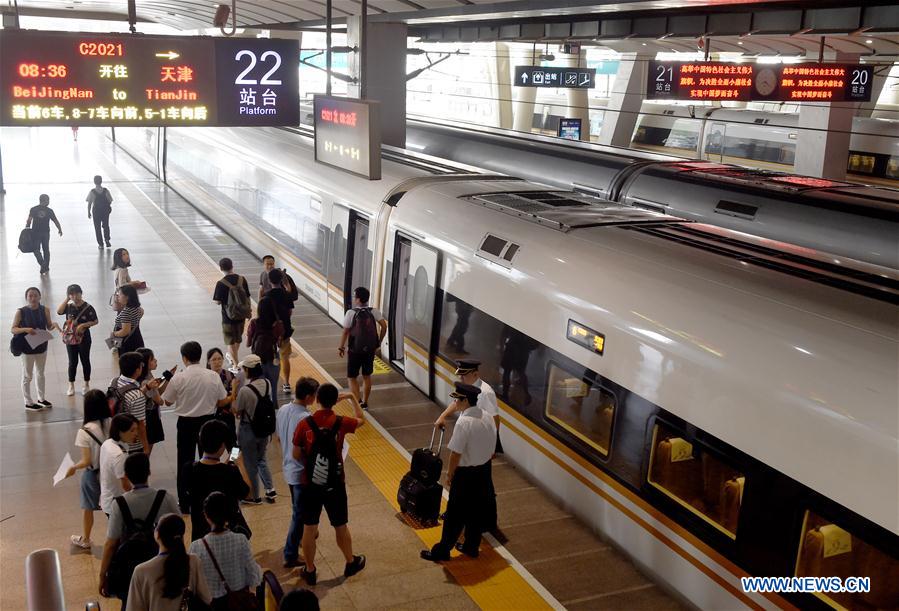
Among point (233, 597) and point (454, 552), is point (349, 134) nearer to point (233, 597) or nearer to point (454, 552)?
point (454, 552)

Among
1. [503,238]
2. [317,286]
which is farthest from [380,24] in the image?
[503,238]

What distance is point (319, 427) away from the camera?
632 cm

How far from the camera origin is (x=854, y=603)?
4.87 m

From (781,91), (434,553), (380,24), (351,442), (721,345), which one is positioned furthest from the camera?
(380,24)

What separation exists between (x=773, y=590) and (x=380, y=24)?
42.0 ft

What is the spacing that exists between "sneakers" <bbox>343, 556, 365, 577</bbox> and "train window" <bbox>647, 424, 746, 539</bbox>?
2214 millimetres

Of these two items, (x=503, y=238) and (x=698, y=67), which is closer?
(x=503, y=238)

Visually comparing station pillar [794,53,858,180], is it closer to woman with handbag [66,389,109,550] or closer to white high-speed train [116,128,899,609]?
white high-speed train [116,128,899,609]

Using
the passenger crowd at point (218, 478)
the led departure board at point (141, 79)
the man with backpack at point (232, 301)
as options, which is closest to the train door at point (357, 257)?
the man with backpack at point (232, 301)

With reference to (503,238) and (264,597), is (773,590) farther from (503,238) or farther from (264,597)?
(503,238)

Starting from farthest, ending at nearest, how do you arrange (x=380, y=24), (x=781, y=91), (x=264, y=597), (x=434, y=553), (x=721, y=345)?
(x=380, y=24) → (x=781, y=91) → (x=434, y=553) → (x=721, y=345) → (x=264, y=597)

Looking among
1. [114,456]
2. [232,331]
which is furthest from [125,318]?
[114,456]

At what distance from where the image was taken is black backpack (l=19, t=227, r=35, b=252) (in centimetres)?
1573

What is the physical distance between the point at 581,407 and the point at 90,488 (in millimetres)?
3833
